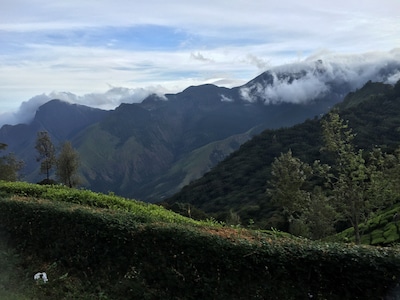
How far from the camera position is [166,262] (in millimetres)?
11344

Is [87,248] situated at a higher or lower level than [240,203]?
higher

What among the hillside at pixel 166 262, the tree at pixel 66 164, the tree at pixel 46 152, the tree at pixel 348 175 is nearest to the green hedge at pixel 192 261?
the hillside at pixel 166 262

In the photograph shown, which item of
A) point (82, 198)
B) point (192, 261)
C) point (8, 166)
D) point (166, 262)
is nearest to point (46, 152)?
point (8, 166)

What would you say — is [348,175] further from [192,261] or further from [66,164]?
[66,164]

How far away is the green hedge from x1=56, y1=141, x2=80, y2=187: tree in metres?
51.0

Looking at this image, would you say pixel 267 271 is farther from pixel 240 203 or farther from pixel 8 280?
pixel 240 203

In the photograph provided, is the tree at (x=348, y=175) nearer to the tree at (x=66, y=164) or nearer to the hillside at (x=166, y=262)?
the hillside at (x=166, y=262)

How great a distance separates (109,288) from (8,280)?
120 inches

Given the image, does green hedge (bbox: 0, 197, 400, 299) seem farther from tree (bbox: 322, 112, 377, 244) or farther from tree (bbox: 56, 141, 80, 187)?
tree (bbox: 56, 141, 80, 187)

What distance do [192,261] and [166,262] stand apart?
2.57 ft

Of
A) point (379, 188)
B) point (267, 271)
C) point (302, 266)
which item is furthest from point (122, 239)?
point (379, 188)

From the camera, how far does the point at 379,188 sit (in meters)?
23.4

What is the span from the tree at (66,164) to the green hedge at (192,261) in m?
51.0

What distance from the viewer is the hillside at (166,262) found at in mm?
9984
